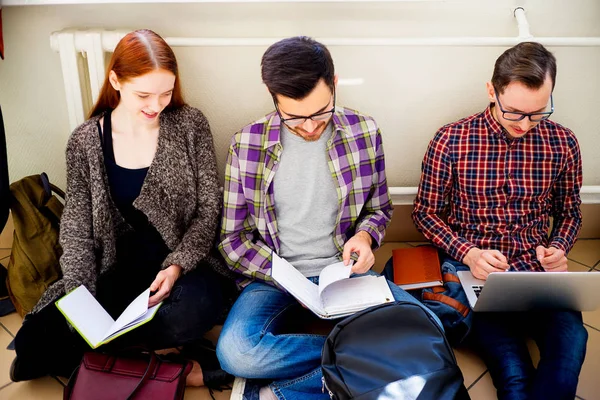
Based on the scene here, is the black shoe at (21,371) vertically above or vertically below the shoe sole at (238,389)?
above

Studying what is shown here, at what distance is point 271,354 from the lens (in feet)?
4.65

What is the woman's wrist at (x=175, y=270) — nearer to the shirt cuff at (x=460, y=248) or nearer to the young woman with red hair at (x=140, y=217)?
the young woman with red hair at (x=140, y=217)

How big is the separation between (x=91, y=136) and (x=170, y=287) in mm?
489

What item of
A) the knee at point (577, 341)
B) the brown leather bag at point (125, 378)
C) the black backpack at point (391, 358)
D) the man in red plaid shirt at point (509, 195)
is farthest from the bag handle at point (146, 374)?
the knee at point (577, 341)

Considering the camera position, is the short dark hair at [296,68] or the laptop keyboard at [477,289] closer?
the short dark hair at [296,68]

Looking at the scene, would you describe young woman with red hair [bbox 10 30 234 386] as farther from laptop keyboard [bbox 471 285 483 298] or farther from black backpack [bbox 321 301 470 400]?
laptop keyboard [bbox 471 285 483 298]

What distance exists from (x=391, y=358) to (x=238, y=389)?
46 cm

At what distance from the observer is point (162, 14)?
173cm

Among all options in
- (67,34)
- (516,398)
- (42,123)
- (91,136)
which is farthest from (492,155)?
(42,123)

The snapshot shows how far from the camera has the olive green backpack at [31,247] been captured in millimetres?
1693

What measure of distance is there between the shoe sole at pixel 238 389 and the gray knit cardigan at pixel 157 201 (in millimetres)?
343

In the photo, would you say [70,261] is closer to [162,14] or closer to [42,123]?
[42,123]

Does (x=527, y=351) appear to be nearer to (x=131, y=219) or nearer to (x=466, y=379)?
(x=466, y=379)

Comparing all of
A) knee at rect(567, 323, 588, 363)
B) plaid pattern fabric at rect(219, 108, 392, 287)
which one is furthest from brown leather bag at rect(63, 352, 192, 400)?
knee at rect(567, 323, 588, 363)
